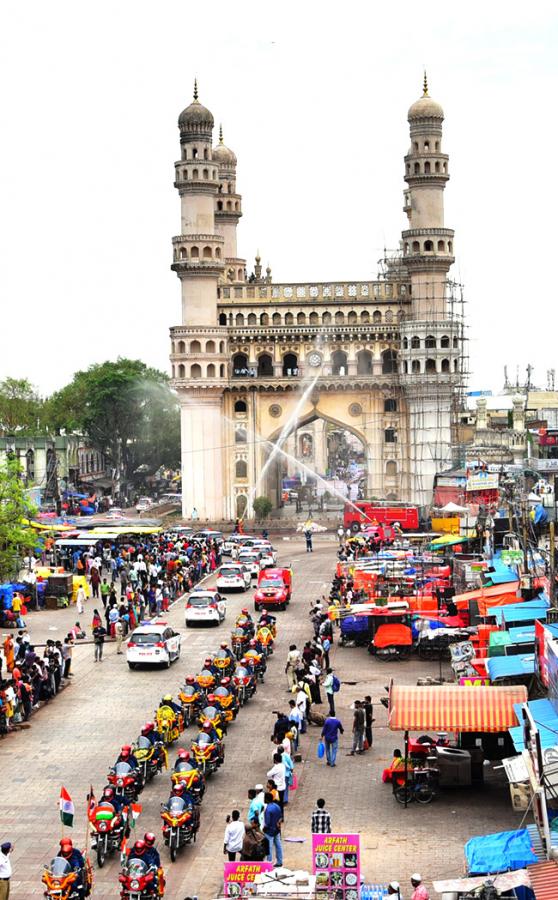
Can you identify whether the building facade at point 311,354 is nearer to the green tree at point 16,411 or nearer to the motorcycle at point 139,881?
the green tree at point 16,411

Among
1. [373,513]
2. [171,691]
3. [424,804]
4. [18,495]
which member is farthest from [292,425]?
[424,804]

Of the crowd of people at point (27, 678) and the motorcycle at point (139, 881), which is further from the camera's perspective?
the crowd of people at point (27, 678)

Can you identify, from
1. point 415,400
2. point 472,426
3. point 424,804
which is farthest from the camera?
point 472,426

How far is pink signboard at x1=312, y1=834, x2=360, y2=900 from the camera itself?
14.9 meters

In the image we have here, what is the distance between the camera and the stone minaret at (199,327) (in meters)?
73.4

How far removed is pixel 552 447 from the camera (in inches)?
2379

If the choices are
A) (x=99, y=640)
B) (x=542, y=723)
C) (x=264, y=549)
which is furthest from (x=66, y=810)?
(x=264, y=549)

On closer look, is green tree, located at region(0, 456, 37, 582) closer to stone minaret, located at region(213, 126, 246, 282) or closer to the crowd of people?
the crowd of people

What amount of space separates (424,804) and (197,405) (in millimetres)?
54578

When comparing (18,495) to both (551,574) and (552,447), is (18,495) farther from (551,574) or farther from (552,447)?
(552,447)

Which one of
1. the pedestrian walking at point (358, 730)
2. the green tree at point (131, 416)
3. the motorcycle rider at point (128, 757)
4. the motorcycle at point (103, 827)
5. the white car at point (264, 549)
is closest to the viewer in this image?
the motorcycle at point (103, 827)

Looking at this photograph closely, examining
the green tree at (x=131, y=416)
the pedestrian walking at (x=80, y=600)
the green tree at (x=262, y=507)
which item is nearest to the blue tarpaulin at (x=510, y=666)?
the pedestrian walking at (x=80, y=600)

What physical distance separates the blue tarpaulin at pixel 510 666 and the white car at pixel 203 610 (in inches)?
588

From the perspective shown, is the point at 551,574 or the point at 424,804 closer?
the point at 424,804
